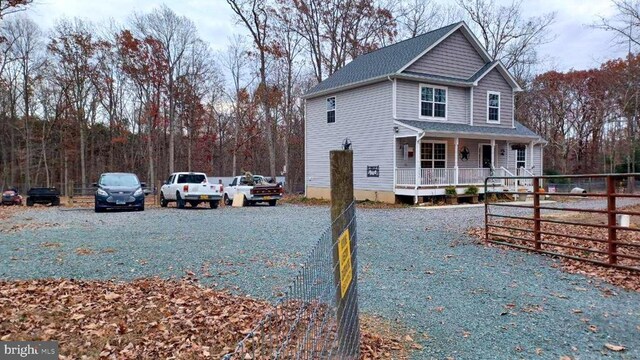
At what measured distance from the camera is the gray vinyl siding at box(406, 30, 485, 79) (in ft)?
67.3

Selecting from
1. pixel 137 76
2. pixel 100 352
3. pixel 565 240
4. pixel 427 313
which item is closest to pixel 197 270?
pixel 100 352

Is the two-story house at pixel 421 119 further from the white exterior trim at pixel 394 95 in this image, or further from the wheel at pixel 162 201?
the wheel at pixel 162 201

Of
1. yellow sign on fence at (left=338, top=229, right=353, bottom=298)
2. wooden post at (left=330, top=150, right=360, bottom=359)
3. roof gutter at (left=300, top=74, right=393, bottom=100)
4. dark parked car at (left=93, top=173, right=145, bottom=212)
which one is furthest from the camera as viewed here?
roof gutter at (left=300, top=74, right=393, bottom=100)

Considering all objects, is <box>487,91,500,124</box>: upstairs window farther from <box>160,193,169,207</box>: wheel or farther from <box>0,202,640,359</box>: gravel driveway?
<box>160,193,169,207</box>: wheel

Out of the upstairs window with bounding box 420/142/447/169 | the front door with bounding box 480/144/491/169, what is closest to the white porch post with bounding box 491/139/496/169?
the front door with bounding box 480/144/491/169

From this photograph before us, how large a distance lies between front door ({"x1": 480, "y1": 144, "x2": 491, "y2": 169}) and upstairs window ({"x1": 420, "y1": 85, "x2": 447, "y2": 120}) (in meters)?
3.27

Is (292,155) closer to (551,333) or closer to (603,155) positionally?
(603,155)

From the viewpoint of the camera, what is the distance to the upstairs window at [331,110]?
910 inches

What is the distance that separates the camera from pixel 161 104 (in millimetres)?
35406

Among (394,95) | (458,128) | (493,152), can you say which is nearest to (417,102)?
(394,95)

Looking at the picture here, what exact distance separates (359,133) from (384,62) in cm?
402
